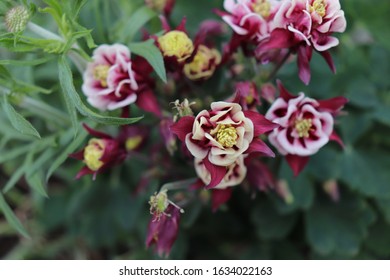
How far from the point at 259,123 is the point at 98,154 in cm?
36

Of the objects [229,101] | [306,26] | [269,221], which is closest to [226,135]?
[229,101]

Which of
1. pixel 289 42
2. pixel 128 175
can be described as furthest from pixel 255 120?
pixel 128 175

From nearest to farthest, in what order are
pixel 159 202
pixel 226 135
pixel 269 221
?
pixel 226 135
pixel 159 202
pixel 269 221

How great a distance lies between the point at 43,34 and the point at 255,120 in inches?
19.5

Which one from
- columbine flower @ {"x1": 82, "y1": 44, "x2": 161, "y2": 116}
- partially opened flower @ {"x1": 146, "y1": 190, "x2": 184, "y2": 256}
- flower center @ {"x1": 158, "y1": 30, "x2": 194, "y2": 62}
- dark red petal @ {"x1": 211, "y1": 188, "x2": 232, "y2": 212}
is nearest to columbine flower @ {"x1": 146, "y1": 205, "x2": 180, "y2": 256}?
partially opened flower @ {"x1": 146, "y1": 190, "x2": 184, "y2": 256}

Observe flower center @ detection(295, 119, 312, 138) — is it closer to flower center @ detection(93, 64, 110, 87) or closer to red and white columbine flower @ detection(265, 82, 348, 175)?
red and white columbine flower @ detection(265, 82, 348, 175)

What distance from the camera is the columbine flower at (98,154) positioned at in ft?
3.76

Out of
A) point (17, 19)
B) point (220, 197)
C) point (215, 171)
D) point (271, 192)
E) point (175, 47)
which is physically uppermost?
point (17, 19)

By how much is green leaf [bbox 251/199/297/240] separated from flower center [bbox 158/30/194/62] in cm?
70

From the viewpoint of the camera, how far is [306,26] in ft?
3.41

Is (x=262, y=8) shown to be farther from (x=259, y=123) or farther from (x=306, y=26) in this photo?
(x=259, y=123)

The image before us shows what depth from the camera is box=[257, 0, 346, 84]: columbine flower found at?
103 centimetres

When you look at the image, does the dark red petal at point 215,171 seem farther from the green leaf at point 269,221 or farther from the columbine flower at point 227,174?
the green leaf at point 269,221

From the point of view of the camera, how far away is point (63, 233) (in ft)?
7.13
